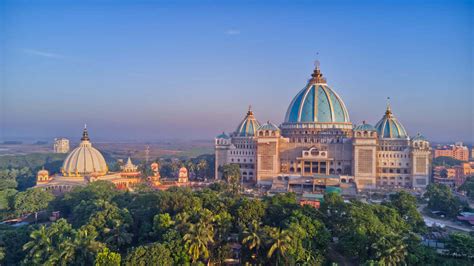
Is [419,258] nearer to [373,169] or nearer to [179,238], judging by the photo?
[179,238]

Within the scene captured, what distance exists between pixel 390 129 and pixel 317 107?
12.2m

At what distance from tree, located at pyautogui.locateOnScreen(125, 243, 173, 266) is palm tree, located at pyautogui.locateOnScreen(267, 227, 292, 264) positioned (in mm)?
6268

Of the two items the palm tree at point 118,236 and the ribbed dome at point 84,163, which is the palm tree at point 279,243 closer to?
the palm tree at point 118,236

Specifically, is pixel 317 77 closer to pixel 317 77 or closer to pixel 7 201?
pixel 317 77

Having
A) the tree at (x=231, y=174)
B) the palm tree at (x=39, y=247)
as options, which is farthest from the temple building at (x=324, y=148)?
the palm tree at (x=39, y=247)

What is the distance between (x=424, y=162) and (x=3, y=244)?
5445 centimetres

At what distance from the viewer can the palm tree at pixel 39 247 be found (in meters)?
25.2

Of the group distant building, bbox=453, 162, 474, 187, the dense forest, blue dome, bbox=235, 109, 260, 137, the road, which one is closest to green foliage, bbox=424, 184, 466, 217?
the road

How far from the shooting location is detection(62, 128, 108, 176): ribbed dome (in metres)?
55.6

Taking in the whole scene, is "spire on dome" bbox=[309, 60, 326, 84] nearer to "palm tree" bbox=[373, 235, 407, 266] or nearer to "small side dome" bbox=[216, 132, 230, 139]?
"small side dome" bbox=[216, 132, 230, 139]

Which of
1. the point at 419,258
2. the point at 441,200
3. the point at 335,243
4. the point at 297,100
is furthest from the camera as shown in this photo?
the point at 297,100

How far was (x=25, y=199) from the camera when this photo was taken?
135 feet

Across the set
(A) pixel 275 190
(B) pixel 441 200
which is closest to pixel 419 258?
(B) pixel 441 200

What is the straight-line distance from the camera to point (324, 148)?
6262 centimetres
